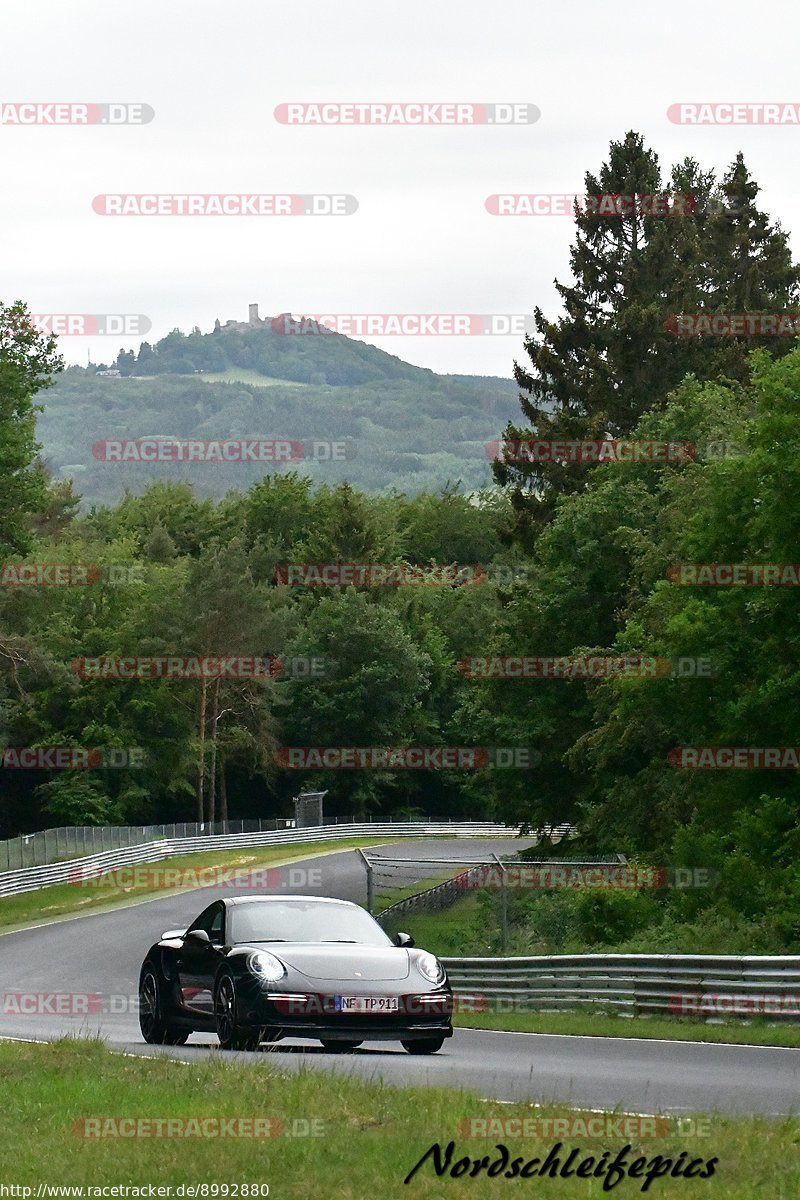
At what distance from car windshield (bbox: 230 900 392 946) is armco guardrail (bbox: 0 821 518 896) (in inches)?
1659

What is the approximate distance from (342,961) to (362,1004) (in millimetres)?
465

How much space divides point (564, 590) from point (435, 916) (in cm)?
1003

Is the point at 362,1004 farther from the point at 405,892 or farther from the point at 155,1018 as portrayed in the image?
the point at 405,892

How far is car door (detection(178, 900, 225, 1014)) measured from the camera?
15984 millimetres

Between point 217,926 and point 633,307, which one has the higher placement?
point 633,307

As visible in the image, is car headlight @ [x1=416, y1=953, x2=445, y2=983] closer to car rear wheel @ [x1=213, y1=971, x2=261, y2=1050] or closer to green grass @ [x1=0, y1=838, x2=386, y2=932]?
car rear wheel @ [x1=213, y1=971, x2=261, y2=1050]

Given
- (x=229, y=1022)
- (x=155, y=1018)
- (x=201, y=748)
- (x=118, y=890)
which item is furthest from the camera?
(x=201, y=748)

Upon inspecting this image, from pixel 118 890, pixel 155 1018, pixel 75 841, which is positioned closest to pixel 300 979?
pixel 155 1018

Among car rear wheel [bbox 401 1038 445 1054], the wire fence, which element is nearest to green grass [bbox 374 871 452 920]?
the wire fence

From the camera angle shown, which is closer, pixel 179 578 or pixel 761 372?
pixel 761 372

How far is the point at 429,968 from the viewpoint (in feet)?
51.1

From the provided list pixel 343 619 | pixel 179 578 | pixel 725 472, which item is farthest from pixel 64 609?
pixel 725 472

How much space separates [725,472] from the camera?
36156 millimetres

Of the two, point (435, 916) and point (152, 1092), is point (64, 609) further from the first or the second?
point (152, 1092)
